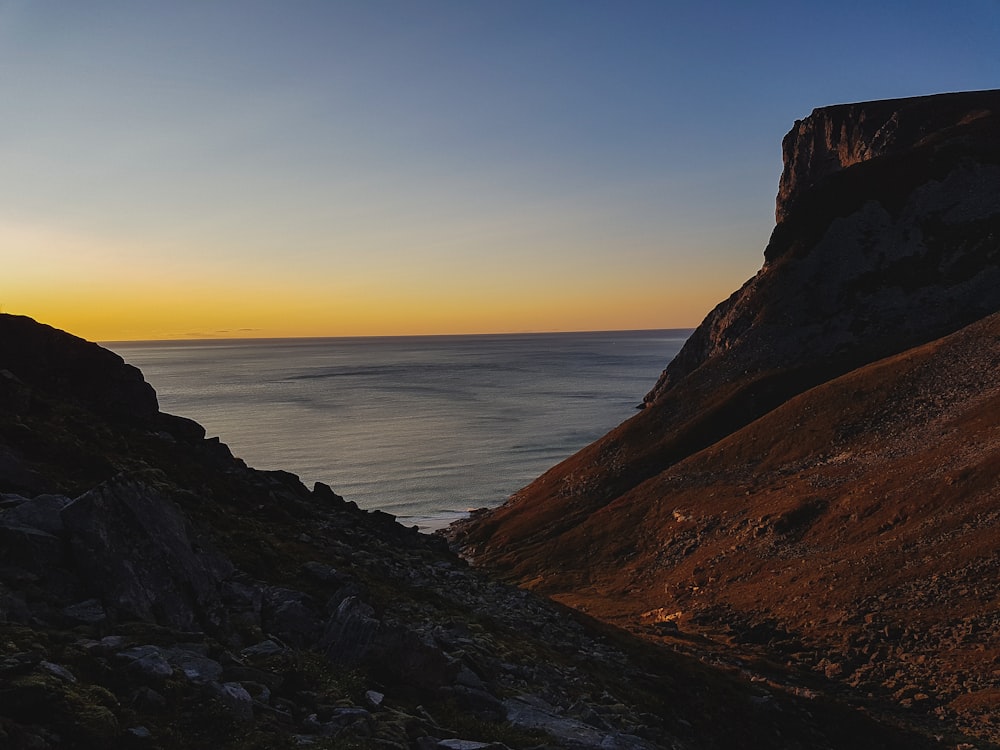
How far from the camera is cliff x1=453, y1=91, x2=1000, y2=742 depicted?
147 ft

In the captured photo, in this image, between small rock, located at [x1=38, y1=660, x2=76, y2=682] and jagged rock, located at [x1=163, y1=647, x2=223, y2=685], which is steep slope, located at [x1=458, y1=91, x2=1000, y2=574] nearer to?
jagged rock, located at [x1=163, y1=647, x2=223, y2=685]

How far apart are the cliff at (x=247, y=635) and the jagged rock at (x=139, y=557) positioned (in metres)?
0.06

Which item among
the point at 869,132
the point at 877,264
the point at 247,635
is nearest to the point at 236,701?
the point at 247,635

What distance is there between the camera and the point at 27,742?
10344mm

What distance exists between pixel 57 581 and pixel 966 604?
48200 mm

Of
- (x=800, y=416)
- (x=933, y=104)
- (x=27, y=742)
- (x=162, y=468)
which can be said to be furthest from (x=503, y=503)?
(x=933, y=104)

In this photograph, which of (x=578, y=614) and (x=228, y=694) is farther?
(x=578, y=614)

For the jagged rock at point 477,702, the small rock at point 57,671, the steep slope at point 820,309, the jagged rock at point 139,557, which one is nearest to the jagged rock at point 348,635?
the jagged rock at point 477,702

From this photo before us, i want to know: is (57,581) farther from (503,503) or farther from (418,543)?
(503,503)

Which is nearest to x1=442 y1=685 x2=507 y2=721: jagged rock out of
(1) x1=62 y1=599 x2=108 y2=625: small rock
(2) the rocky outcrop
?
(1) x1=62 y1=599 x2=108 y2=625: small rock

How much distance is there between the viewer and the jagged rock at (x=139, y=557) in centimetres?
1705

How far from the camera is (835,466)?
66875 millimetres

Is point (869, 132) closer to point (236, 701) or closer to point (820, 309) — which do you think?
point (820, 309)

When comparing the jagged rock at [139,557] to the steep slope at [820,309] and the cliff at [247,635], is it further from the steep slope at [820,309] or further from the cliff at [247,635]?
the steep slope at [820,309]
